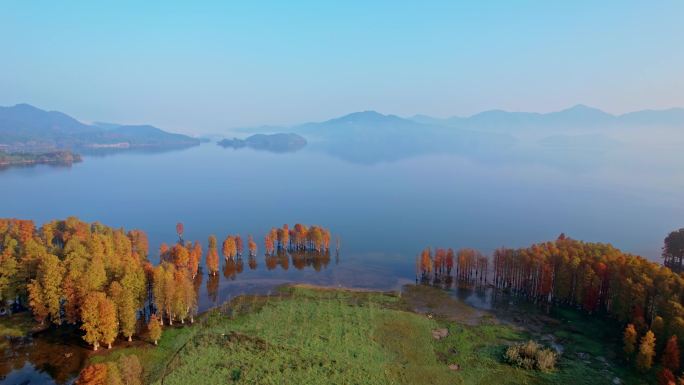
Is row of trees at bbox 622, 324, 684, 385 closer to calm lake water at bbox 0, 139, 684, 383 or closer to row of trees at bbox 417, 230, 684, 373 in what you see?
row of trees at bbox 417, 230, 684, 373

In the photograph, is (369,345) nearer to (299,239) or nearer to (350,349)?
(350,349)

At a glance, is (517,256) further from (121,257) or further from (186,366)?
(121,257)

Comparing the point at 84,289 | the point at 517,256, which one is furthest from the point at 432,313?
the point at 84,289

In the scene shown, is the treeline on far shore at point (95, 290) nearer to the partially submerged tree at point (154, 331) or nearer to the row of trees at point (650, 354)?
the partially submerged tree at point (154, 331)

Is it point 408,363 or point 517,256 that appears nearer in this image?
point 408,363

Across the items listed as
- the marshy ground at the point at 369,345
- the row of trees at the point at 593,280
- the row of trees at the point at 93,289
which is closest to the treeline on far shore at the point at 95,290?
the row of trees at the point at 93,289

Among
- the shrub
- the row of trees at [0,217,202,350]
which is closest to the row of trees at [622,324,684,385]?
the shrub

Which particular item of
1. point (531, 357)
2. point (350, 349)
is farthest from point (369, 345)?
point (531, 357)
